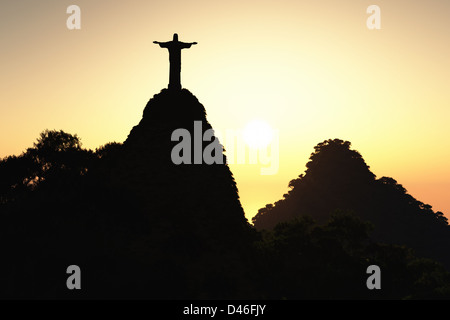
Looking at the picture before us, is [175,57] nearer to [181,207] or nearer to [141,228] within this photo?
[181,207]

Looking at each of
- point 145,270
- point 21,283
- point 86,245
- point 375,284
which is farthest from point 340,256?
point 21,283

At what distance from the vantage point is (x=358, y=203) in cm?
12988

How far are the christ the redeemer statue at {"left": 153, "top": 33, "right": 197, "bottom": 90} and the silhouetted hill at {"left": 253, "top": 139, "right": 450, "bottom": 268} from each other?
94569mm

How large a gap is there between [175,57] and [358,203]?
10135 centimetres

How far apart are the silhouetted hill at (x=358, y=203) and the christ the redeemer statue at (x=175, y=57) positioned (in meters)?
94.6

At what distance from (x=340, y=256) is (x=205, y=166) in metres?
12.6

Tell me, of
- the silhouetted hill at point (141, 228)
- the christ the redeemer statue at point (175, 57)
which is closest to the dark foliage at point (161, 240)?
the silhouetted hill at point (141, 228)

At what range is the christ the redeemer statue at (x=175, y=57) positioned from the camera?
118 ft

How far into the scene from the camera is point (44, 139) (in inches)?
2037

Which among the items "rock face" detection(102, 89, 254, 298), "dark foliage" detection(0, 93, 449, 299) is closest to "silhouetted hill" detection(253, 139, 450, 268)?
"dark foliage" detection(0, 93, 449, 299)

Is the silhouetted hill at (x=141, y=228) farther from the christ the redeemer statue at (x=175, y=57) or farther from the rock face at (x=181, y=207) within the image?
the christ the redeemer statue at (x=175, y=57)

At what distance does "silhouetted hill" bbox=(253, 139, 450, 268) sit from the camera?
121875mm
